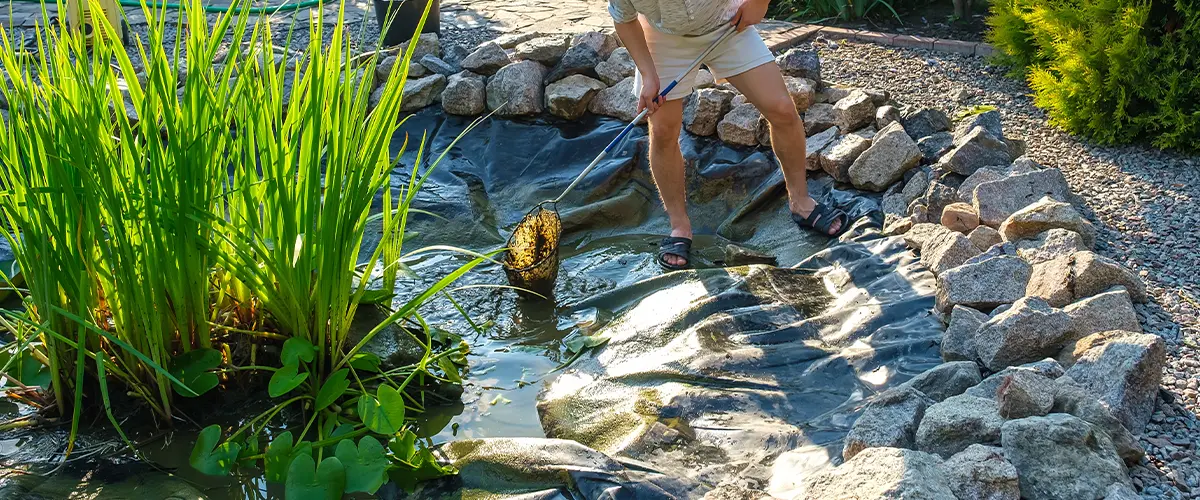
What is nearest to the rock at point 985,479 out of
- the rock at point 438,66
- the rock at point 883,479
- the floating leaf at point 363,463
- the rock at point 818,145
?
the rock at point 883,479

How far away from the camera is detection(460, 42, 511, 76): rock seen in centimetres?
497

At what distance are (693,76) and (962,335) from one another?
4.44ft

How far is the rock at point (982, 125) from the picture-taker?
3.66 metres

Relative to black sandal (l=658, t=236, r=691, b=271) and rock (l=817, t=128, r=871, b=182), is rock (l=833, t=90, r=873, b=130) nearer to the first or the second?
rock (l=817, t=128, r=871, b=182)

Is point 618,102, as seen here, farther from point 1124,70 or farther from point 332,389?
point 332,389

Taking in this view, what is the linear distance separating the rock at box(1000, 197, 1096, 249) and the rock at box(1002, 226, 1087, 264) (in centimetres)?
5

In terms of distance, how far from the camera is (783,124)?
338 centimetres

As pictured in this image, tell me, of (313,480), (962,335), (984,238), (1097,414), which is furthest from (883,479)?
(984,238)

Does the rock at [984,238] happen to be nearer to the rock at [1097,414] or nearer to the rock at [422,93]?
the rock at [1097,414]

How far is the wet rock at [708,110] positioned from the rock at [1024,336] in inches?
81.4

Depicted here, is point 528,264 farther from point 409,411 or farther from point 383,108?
point 383,108

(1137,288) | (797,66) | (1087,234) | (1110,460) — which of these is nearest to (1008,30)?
(797,66)

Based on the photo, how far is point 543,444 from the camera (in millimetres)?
2312

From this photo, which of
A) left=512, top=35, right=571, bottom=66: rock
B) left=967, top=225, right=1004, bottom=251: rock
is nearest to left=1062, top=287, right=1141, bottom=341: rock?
left=967, top=225, right=1004, bottom=251: rock
